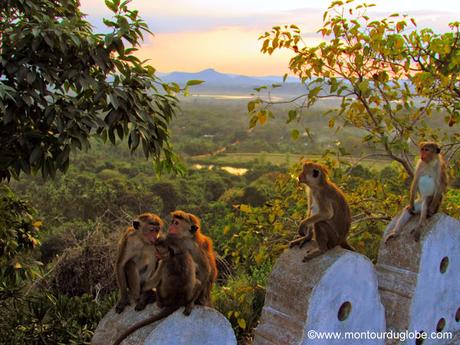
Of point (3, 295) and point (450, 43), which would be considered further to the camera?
point (450, 43)

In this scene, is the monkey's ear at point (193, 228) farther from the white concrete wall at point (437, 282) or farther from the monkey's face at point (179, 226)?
the white concrete wall at point (437, 282)

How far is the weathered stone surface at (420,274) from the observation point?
4.55 metres

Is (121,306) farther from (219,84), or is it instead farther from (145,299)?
(219,84)

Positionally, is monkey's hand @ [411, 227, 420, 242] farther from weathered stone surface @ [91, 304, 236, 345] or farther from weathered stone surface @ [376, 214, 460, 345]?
weathered stone surface @ [91, 304, 236, 345]

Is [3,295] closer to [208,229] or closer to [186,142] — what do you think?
[208,229]

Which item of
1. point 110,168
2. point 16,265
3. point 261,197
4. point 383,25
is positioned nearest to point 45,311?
point 16,265

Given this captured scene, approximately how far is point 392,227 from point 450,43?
10.5ft

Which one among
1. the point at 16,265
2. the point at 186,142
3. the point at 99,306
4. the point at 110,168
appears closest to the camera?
the point at 16,265

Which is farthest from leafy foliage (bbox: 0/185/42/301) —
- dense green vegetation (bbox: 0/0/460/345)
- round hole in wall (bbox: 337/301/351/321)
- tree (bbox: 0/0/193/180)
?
round hole in wall (bbox: 337/301/351/321)

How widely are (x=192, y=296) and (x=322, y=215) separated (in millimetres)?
1311

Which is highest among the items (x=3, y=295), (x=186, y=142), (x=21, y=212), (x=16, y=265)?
(x=21, y=212)

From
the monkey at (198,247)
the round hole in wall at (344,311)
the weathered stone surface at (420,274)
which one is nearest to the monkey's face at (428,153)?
the weathered stone surface at (420,274)

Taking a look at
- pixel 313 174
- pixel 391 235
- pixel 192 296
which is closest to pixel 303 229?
pixel 313 174

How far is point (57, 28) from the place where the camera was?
3.91 m
